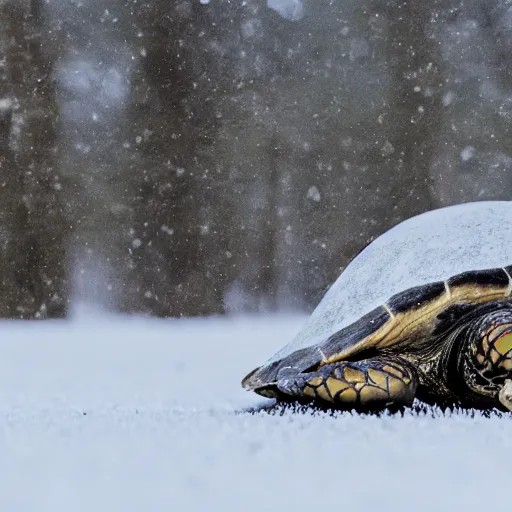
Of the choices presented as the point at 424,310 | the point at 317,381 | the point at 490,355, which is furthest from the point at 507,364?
the point at 317,381

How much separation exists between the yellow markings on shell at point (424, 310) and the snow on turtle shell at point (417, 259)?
3 centimetres

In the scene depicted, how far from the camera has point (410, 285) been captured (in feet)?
3.95

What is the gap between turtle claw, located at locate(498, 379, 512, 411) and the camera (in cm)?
110

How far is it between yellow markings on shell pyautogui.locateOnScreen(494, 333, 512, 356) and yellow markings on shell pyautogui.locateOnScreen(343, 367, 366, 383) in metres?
0.18

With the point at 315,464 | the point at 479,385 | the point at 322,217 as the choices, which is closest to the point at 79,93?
the point at 322,217

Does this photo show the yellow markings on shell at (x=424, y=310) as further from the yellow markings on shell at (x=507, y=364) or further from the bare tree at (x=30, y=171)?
the bare tree at (x=30, y=171)

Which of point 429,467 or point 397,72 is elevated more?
point 397,72

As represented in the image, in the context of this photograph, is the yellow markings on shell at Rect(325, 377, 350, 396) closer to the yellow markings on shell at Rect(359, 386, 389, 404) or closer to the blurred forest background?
the yellow markings on shell at Rect(359, 386, 389, 404)

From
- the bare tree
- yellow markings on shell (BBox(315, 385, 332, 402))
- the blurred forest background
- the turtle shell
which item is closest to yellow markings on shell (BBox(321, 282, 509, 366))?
the turtle shell

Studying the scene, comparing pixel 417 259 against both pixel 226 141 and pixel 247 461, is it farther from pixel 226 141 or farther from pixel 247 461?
pixel 226 141

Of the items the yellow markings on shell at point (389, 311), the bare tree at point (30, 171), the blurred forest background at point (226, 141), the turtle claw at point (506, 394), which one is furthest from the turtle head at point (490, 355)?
the bare tree at point (30, 171)

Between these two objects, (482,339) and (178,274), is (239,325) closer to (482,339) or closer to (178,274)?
(178,274)

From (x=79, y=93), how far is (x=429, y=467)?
2.78m

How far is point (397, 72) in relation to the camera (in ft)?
10.5
